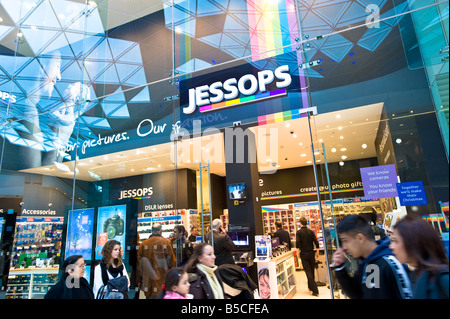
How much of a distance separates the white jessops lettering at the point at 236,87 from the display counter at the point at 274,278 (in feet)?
9.56

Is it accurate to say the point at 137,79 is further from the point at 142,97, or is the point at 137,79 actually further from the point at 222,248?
the point at 222,248

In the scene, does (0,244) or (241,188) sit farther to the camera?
(241,188)

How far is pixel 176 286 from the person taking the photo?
2197 millimetres

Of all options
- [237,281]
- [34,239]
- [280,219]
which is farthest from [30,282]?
[280,219]

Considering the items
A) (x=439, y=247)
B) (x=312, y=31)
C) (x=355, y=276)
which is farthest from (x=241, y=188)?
(x=439, y=247)

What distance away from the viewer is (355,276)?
1.79 m

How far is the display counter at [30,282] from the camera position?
4.87 metres

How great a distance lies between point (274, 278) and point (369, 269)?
3608 millimetres

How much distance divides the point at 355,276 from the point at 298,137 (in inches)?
209

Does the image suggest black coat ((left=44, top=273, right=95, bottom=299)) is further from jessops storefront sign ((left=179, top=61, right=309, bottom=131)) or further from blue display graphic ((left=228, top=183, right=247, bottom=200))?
blue display graphic ((left=228, top=183, right=247, bottom=200))

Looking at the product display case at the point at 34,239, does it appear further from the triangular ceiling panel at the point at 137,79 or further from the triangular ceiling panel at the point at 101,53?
the triangular ceiling panel at the point at 101,53

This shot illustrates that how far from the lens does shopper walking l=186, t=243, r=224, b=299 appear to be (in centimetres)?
233

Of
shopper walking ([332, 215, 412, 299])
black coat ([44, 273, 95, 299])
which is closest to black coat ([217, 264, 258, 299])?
shopper walking ([332, 215, 412, 299])

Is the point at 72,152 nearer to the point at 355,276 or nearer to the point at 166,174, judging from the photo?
the point at 166,174
